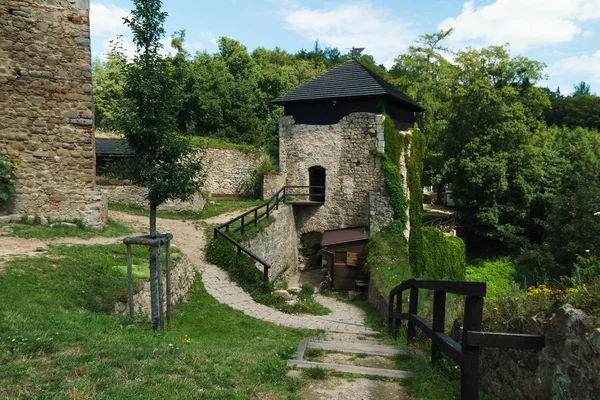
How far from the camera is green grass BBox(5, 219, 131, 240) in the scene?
872 cm

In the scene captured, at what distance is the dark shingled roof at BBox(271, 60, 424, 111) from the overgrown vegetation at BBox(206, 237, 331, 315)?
8174mm

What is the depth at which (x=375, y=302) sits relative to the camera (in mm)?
11656

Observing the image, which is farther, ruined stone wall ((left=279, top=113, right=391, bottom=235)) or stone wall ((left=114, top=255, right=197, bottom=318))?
ruined stone wall ((left=279, top=113, right=391, bottom=235))

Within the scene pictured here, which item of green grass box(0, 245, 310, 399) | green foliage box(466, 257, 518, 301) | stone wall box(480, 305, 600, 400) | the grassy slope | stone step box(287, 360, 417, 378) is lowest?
green foliage box(466, 257, 518, 301)

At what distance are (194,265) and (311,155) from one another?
8.38 metres

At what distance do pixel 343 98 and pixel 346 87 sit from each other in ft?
1.87

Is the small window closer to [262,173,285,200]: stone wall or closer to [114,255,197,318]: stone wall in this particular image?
[262,173,285,200]: stone wall

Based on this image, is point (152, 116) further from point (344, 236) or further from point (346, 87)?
point (346, 87)

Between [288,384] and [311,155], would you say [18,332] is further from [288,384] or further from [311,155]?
[311,155]

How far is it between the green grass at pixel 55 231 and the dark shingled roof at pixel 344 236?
7.40 metres

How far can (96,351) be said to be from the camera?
13.1ft

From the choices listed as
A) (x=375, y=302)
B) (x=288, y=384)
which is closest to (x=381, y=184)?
(x=375, y=302)

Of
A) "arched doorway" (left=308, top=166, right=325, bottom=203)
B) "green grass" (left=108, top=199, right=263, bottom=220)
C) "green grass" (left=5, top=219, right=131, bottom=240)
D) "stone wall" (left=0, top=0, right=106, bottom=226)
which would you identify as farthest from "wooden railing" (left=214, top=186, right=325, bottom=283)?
"stone wall" (left=0, top=0, right=106, bottom=226)

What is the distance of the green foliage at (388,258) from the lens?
1199cm
